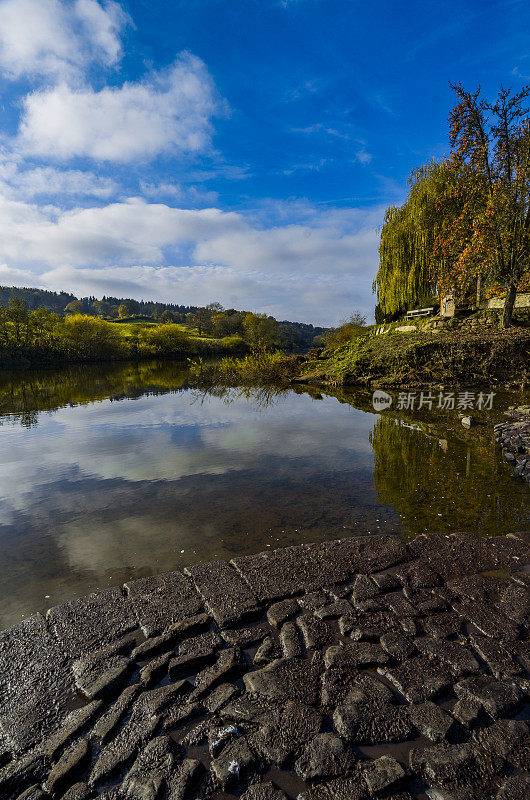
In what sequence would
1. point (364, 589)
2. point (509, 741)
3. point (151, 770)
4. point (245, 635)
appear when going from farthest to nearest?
1. point (364, 589)
2. point (245, 635)
3. point (509, 741)
4. point (151, 770)

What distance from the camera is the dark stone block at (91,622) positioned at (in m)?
2.49

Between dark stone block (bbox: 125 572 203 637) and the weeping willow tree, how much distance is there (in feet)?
64.9

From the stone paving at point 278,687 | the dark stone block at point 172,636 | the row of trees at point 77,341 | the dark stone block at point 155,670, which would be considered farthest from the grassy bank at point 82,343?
the dark stone block at point 155,670

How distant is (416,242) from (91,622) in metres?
23.1

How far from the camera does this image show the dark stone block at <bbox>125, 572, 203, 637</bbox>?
8.75 feet

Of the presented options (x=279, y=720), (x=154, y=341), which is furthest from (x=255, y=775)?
(x=154, y=341)

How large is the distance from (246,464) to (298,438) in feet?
7.13

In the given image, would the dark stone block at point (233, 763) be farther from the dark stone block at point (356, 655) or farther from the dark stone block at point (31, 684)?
the dark stone block at point (31, 684)

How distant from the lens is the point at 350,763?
1690mm

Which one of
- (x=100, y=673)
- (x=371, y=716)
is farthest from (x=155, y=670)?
(x=371, y=716)

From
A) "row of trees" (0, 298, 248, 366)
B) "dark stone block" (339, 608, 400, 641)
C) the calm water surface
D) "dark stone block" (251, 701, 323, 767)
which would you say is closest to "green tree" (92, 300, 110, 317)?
"row of trees" (0, 298, 248, 366)

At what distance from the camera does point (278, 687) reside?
6.95ft

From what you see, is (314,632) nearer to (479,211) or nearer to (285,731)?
(285,731)

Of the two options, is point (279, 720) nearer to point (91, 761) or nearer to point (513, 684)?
point (91, 761)
